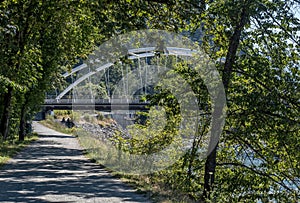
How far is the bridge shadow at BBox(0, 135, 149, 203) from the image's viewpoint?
424 inches

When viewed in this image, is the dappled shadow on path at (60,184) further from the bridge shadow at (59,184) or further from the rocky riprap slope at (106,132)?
the rocky riprap slope at (106,132)

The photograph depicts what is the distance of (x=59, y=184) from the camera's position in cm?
1310

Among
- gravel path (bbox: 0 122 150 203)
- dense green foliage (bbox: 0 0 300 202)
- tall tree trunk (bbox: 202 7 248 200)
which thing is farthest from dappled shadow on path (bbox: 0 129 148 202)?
tall tree trunk (bbox: 202 7 248 200)

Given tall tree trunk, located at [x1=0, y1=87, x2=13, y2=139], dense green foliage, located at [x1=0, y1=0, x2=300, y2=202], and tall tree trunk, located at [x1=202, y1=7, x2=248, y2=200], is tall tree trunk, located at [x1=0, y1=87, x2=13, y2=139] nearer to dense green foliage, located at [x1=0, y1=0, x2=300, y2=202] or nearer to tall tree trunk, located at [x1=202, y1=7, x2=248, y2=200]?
dense green foliage, located at [x1=0, y1=0, x2=300, y2=202]

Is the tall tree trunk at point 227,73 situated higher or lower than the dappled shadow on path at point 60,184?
higher

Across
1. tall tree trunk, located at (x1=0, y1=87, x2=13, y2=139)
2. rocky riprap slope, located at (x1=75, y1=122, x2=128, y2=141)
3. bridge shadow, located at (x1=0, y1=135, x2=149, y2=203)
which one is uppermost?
tall tree trunk, located at (x1=0, y1=87, x2=13, y2=139)

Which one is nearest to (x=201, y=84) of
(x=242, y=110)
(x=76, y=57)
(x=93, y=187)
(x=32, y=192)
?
(x=242, y=110)

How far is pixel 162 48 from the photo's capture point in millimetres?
14445

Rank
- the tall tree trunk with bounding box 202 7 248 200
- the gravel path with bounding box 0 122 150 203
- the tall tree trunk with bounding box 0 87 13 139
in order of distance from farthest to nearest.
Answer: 1. the tall tree trunk with bounding box 0 87 13 139
2. the tall tree trunk with bounding box 202 7 248 200
3. the gravel path with bounding box 0 122 150 203

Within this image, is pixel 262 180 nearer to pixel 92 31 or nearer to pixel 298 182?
pixel 298 182

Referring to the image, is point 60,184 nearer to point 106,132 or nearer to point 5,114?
point 5,114

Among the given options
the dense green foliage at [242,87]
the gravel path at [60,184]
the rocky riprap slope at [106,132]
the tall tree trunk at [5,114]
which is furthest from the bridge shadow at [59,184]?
the tall tree trunk at [5,114]

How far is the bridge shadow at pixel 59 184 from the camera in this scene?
10773 millimetres

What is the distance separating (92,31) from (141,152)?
6882 millimetres
